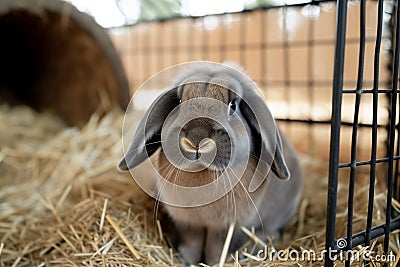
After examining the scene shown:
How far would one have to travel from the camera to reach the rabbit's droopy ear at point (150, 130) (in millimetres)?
1668

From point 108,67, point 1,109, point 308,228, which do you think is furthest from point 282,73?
point 1,109

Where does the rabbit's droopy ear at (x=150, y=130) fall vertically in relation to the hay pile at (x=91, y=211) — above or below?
above

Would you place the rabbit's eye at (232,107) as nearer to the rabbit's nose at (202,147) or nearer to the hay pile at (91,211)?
the rabbit's nose at (202,147)

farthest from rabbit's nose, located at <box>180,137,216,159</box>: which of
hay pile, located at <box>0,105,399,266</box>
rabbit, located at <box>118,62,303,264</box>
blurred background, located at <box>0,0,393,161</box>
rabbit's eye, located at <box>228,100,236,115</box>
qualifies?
blurred background, located at <box>0,0,393,161</box>

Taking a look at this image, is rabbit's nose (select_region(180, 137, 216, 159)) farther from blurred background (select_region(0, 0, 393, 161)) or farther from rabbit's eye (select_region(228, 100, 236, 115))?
blurred background (select_region(0, 0, 393, 161))

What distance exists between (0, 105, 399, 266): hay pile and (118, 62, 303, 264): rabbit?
0.12m

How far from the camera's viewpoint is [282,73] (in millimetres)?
4461

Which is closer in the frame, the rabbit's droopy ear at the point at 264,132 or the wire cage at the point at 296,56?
the rabbit's droopy ear at the point at 264,132

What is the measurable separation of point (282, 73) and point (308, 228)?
A: 2.49 meters

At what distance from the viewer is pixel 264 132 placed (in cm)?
165

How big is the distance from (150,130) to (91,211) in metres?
0.59

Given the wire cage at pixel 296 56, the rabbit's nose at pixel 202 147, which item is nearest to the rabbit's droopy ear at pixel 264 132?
the rabbit's nose at pixel 202 147

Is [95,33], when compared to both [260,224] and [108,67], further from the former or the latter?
[260,224]

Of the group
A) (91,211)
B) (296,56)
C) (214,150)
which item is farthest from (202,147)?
(296,56)
